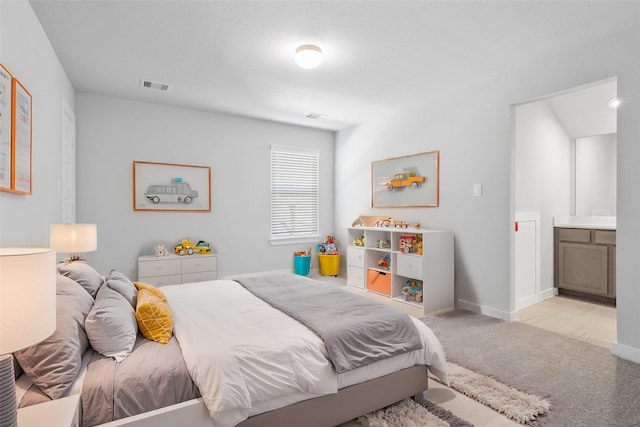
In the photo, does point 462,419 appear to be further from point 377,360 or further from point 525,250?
point 525,250

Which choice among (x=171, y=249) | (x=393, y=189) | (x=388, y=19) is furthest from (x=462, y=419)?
(x=171, y=249)

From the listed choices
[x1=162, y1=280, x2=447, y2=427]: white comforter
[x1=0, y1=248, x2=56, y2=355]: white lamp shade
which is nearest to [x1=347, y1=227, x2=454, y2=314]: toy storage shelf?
[x1=162, y1=280, x2=447, y2=427]: white comforter

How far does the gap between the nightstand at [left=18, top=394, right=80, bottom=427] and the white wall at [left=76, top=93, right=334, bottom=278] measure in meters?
3.53

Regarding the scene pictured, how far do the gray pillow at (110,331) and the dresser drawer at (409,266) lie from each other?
3.04 metres

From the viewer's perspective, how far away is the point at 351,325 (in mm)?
1965

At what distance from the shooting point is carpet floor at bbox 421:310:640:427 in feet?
6.60

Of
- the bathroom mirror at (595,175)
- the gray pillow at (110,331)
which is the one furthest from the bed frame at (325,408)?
the bathroom mirror at (595,175)

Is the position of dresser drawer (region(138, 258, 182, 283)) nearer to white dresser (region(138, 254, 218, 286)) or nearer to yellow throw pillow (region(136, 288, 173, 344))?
white dresser (region(138, 254, 218, 286))

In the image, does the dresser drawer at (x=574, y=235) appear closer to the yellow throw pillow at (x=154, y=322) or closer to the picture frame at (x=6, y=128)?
the yellow throw pillow at (x=154, y=322)

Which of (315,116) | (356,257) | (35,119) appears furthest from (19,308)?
(315,116)

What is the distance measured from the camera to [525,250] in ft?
13.8

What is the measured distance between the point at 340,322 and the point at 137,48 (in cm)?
291

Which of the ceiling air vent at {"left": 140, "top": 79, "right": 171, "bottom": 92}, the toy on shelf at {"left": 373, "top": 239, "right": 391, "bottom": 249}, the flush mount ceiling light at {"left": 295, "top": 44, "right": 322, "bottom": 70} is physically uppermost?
the ceiling air vent at {"left": 140, "top": 79, "right": 171, "bottom": 92}

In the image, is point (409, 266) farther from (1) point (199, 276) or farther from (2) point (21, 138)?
(2) point (21, 138)
